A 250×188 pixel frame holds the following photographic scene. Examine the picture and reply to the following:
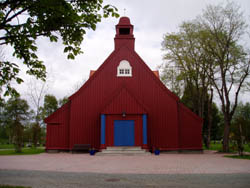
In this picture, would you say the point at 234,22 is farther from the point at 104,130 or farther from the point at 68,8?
the point at 68,8

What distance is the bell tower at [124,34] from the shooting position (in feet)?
75.3

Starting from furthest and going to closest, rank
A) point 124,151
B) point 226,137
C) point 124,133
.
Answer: point 226,137
point 124,133
point 124,151

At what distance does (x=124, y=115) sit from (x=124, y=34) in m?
8.75

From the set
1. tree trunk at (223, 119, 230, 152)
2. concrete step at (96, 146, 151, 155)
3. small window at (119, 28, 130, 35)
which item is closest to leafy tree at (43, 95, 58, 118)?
small window at (119, 28, 130, 35)

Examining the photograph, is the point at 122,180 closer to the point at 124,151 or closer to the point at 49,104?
the point at 124,151

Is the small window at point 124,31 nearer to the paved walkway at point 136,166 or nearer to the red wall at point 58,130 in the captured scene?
the red wall at point 58,130

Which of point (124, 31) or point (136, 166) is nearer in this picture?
point (136, 166)

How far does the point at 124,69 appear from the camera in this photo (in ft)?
71.3

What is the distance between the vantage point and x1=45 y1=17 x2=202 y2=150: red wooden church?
19.5 m

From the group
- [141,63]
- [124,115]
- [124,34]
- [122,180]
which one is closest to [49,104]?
[124,34]

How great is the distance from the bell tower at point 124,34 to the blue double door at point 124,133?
744cm

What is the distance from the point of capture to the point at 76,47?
23.2ft

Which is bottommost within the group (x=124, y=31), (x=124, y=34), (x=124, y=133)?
(x=124, y=133)

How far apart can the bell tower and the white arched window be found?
1894 millimetres
